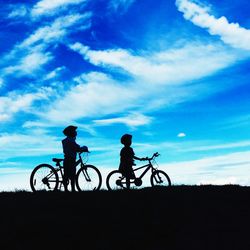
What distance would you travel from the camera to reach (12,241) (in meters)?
11.1

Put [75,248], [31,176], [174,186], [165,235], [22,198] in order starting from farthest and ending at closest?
1. [174,186]
2. [31,176]
3. [22,198]
4. [165,235]
5. [75,248]

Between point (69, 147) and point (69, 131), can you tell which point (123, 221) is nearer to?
point (69, 147)

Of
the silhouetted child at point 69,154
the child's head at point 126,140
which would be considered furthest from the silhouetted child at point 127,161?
the silhouetted child at point 69,154

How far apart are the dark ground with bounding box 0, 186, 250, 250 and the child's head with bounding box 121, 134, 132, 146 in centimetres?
380

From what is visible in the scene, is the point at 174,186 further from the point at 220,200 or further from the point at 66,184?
the point at 66,184

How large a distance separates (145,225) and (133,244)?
1418 millimetres

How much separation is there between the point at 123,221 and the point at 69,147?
19.5 feet

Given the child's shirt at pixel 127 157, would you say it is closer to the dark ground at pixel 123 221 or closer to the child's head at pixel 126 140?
the child's head at pixel 126 140

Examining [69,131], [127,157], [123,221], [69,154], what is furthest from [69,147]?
[123,221]

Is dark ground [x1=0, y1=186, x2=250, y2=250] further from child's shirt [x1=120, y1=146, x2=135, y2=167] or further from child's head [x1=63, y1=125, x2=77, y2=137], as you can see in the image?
child's shirt [x1=120, y1=146, x2=135, y2=167]

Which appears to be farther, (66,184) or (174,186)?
(174,186)

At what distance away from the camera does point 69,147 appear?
17750 mm

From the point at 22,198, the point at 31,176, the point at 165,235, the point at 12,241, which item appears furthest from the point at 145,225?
the point at 31,176

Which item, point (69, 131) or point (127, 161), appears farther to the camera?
point (127, 161)
